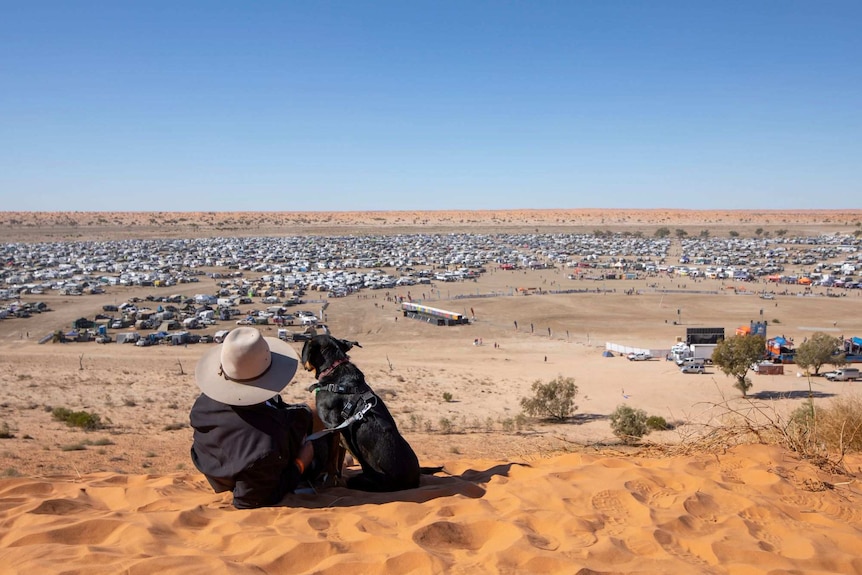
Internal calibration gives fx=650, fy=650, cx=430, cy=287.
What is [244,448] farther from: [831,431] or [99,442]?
[99,442]

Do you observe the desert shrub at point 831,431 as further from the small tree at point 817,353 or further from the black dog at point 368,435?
the small tree at point 817,353

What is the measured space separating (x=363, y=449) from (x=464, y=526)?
4.01 ft

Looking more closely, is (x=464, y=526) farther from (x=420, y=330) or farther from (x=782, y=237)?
(x=782, y=237)

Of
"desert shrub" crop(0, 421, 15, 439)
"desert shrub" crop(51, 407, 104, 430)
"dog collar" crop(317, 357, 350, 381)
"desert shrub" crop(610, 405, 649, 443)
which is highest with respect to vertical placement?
"dog collar" crop(317, 357, 350, 381)

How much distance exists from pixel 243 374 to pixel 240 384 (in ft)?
0.24

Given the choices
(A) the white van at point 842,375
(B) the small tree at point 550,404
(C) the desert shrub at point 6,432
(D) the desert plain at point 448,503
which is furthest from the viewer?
(A) the white van at point 842,375

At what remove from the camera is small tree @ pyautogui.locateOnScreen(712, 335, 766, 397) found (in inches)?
1061

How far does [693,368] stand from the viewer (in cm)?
3159

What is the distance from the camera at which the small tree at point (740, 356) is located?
26938 mm

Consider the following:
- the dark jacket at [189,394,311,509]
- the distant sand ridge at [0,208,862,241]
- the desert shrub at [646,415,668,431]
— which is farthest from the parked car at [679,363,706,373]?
the distant sand ridge at [0,208,862,241]

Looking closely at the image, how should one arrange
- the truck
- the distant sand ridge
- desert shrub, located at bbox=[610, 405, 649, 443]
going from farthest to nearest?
the distant sand ridge < the truck < desert shrub, located at bbox=[610, 405, 649, 443]

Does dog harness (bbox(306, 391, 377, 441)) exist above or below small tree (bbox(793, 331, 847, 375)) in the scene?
above

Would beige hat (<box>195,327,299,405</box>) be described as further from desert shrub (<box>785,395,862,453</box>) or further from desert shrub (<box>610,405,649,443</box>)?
desert shrub (<box>610,405,649,443</box>)

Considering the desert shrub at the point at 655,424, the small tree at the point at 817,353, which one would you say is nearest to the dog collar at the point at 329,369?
the desert shrub at the point at 655,424
